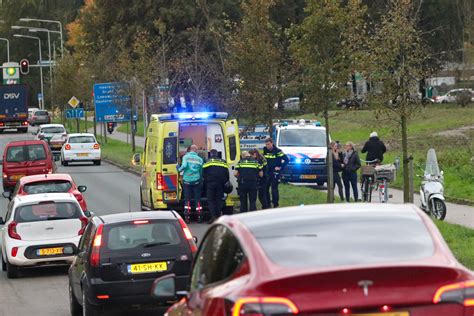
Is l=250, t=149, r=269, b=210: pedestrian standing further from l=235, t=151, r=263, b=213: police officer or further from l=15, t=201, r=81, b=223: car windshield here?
l=15, t=201, r=81, b=223: car windshield

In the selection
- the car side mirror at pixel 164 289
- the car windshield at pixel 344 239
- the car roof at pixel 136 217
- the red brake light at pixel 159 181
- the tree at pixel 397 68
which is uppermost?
the tree at pixel 397 68

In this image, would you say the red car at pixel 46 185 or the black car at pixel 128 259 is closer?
the black car at pixel 128 259

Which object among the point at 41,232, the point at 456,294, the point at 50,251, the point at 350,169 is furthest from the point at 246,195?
the point at 456,294

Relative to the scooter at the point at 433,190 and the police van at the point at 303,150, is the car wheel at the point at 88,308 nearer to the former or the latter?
the scooter at the point at 433,190

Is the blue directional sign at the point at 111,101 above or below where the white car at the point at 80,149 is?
above

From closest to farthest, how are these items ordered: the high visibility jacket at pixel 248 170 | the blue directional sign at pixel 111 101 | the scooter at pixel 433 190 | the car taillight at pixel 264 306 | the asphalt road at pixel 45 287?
the car taillight at pixel 264 306
the asphalt road at pixel 45 287
the scooter at pixel 433 190
the high visibility jacket at pixel 248 170
the blue directional sign at pixel 111 101

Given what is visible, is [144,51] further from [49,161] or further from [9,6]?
[9,6]

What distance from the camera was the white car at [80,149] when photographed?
173 ft

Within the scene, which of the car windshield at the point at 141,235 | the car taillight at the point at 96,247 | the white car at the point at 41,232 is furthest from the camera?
the white car at the point at 41,232

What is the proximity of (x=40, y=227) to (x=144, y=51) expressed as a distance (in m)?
37.3

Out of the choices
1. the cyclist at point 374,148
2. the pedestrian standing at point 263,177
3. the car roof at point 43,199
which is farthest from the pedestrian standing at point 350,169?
the car roof at point 43,199

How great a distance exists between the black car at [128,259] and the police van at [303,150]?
21.7m

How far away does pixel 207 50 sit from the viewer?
72500 mm

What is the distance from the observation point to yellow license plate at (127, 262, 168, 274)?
1402 centimetres
